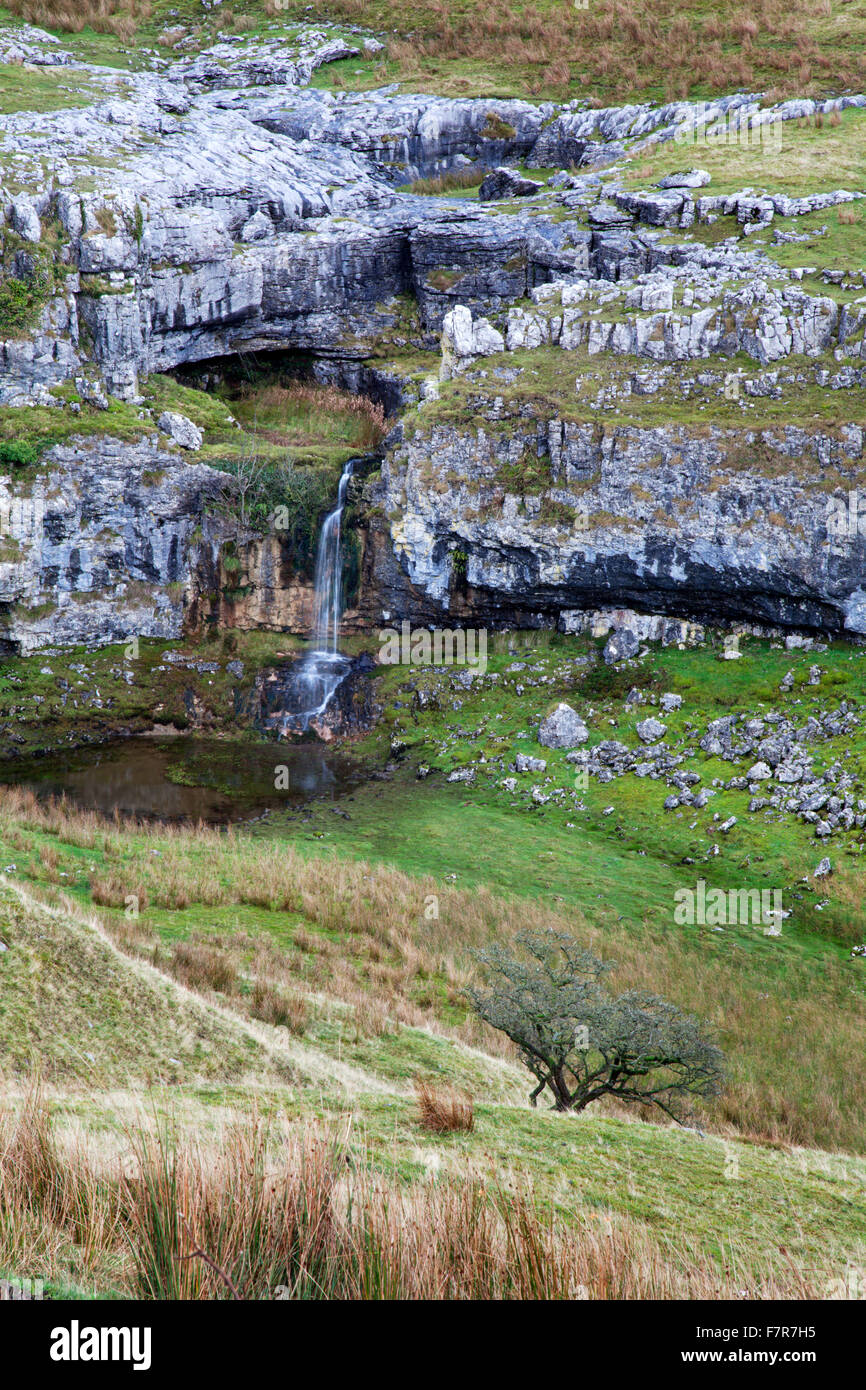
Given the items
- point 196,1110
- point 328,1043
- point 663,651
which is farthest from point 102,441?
point 196,1110

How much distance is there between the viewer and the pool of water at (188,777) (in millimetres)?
30172

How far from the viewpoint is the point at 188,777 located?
106 feet

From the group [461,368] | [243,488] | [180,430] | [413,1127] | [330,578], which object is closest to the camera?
[413,1127]

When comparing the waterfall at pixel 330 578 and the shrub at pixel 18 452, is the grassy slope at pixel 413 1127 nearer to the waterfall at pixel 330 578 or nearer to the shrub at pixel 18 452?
the shrub at pixel 18 452

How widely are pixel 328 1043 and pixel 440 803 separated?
17240 millimetres

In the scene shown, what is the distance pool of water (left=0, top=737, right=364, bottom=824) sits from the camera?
30172 millimetres

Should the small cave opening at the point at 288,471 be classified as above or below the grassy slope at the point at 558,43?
below

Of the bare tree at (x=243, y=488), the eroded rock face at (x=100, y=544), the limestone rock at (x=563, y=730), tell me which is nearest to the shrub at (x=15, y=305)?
the eroded rock face at (x=100, y=544)

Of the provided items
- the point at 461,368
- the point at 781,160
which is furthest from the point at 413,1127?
the point at 781,160

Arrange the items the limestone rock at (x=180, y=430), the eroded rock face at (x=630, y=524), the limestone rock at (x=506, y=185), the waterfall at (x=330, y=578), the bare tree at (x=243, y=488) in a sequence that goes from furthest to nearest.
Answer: the limestone rock at (x=506, y=185) → the waterfall at (x=330, y=578) → the limestone rock at (x=180, y=430) → the bare tree at (x=243, y=488) → the eroded rock face at (x=630, y=524)

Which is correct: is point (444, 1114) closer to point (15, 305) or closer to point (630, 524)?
point (630, 524)

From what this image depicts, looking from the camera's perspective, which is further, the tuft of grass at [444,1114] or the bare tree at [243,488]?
the bare tree at [243,488]

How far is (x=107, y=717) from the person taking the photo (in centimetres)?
3516

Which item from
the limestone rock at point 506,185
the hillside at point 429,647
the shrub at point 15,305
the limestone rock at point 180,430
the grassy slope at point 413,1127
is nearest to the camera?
the grassy slope at point 413,1127
